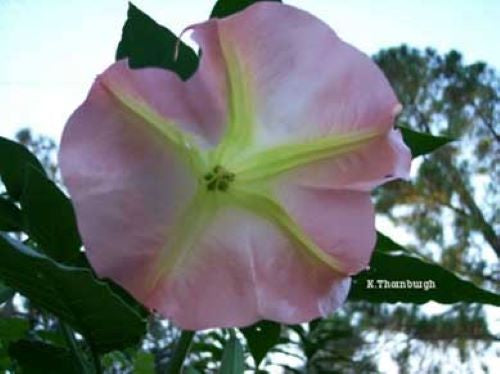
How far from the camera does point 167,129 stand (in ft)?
1.17

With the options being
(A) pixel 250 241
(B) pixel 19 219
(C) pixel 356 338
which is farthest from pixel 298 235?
(C) pixel 356 338

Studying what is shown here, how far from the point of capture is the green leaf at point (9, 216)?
1.43 feet

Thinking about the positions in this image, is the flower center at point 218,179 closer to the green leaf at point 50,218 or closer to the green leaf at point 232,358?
the green leaf at point 50,218

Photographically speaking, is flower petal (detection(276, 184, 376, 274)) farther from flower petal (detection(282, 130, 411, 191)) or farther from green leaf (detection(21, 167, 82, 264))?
green leaf (detection(21, 167, 82, 264))

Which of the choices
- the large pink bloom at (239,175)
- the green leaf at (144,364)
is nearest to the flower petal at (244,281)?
the large pink bloom at (239,175)

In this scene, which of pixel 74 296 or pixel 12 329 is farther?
pixel 12 329

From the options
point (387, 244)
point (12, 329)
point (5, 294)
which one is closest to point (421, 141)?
point (387, 244)

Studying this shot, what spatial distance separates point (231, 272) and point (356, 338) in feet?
25.3

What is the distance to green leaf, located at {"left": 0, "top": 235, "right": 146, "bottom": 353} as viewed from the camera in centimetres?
33

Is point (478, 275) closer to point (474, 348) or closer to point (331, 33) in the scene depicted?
point (474, 348)

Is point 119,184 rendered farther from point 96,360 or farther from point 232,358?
point 232,358

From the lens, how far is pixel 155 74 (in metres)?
0.35

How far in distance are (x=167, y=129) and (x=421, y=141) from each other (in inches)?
7.3

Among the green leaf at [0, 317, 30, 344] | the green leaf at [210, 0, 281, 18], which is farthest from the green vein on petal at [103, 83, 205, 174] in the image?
the green leaf at [0, 317, 30, 344]
